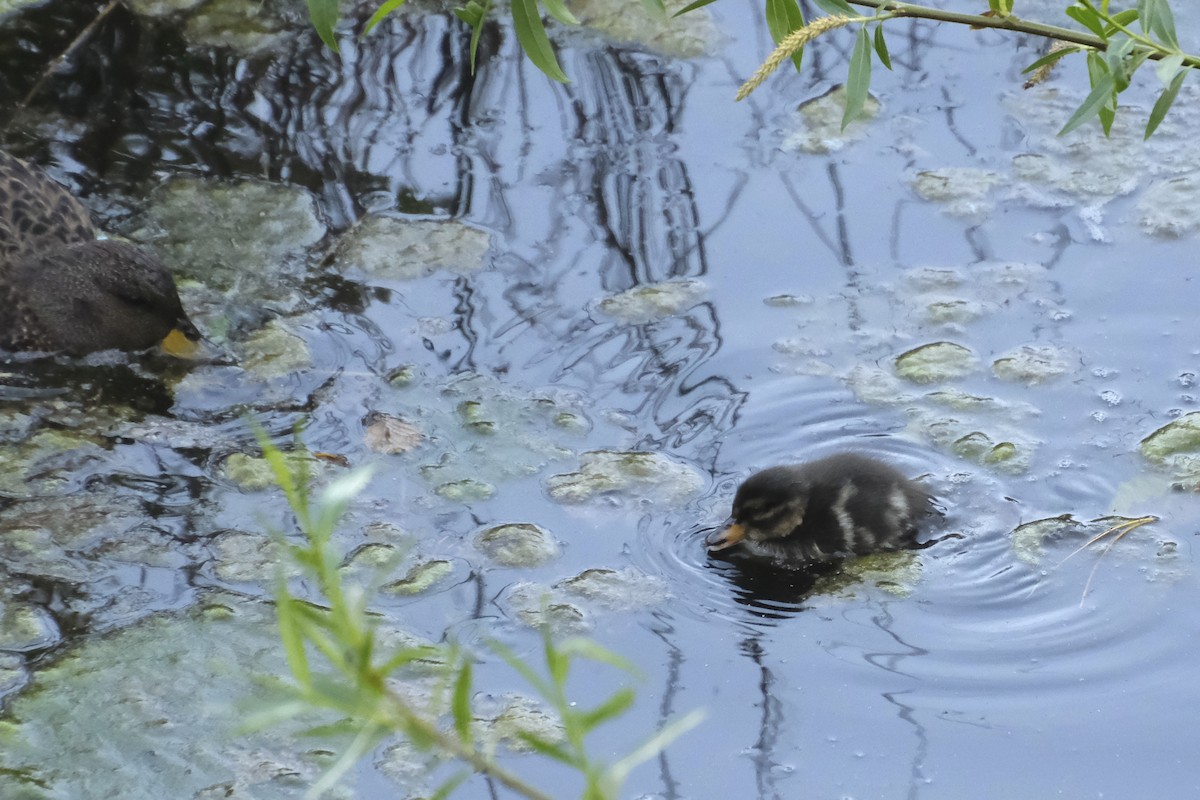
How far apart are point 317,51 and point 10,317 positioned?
1446mm

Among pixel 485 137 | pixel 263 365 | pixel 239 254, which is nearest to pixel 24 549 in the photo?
pixel 263 365

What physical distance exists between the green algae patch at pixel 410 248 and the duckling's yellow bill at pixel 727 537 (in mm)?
1167

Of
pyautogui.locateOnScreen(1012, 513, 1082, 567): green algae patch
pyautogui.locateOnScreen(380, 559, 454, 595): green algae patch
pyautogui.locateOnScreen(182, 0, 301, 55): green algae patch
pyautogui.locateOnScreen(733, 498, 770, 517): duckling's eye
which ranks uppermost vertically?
pyautogui.locateOnScreen(182, 0, 301, 55): green algae patch

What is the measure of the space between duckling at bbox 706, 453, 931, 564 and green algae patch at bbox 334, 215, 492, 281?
1.18 metres

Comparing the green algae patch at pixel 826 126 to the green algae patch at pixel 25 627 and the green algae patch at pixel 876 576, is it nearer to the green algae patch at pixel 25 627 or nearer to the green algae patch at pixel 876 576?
the green algae patch at pixel 876 576

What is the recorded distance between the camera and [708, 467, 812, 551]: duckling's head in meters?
2.98

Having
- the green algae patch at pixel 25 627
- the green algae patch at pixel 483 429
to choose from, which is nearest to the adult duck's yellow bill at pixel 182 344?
the green algae patch at pixel 483 429

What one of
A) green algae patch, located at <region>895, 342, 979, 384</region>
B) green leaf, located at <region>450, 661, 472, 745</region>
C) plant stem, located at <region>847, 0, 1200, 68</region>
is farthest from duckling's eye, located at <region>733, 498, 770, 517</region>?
green leaf, located at <region>450, 661, 472, 745</region>

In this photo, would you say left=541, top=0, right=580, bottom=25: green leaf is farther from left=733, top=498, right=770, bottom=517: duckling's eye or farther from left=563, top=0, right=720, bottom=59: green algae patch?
left=563, top=0, right=720, bottom=59: green algae patch

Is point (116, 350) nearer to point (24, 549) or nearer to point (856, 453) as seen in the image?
point (24, 549)

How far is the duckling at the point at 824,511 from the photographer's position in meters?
2.99

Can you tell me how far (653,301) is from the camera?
146 inches

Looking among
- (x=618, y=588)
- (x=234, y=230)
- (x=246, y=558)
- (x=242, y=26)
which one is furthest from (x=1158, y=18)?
(x=242, y=26)

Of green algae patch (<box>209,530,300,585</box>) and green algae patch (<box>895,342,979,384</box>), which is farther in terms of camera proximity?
green algae patch (<box>895,342,979,384</box>)
